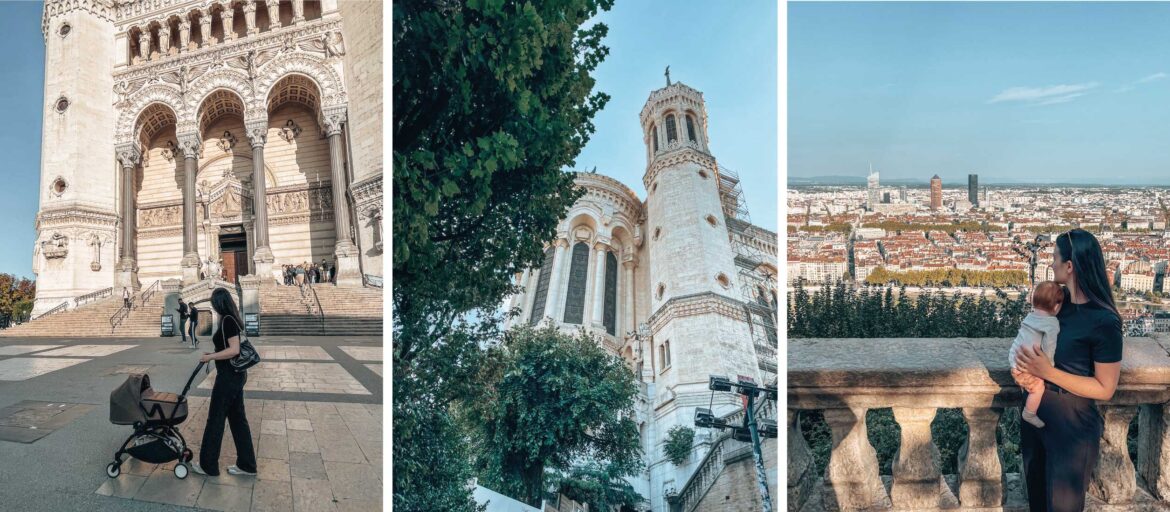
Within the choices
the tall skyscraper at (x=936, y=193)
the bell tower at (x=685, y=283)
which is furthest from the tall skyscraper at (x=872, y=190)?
the bell tower at (x=685, y=283)

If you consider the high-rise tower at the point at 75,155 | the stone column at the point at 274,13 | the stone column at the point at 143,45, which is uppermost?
the stone column at the point at 274,13

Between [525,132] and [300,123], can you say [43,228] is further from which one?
[525,132]

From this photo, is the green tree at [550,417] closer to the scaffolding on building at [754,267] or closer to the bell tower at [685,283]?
the bell tower at [685,283]

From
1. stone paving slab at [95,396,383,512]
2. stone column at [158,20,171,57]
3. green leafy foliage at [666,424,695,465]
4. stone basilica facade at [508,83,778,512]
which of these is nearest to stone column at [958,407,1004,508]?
stone basilica facade at [508,83,778,512]

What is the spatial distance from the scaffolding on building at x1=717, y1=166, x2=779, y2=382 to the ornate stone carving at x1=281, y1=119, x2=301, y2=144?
3.42 metres

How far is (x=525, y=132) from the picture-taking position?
109 inches

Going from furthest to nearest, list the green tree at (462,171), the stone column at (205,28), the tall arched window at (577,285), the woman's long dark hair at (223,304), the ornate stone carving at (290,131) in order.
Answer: the ornate stone carving at (290,131) < the stone column at (205,28) < the tall arched window at (577,285) < the green tree at (462,171) < the woman's long dark hair at (223,304)

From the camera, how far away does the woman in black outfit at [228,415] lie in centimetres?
230

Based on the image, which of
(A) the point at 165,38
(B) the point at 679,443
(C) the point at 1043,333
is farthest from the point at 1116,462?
(A) the point at 165,38

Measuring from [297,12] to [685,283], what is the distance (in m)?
3.22

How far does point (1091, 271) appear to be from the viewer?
5.01 ft

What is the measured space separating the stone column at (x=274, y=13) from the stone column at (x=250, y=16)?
0.44ft

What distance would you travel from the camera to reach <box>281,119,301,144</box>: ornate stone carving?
4.20 m

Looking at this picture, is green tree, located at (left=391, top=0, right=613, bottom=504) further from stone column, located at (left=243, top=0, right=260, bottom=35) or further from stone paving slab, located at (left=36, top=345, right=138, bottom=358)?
stone column, located at (left=243, top=0, right=260, bottom=35)
